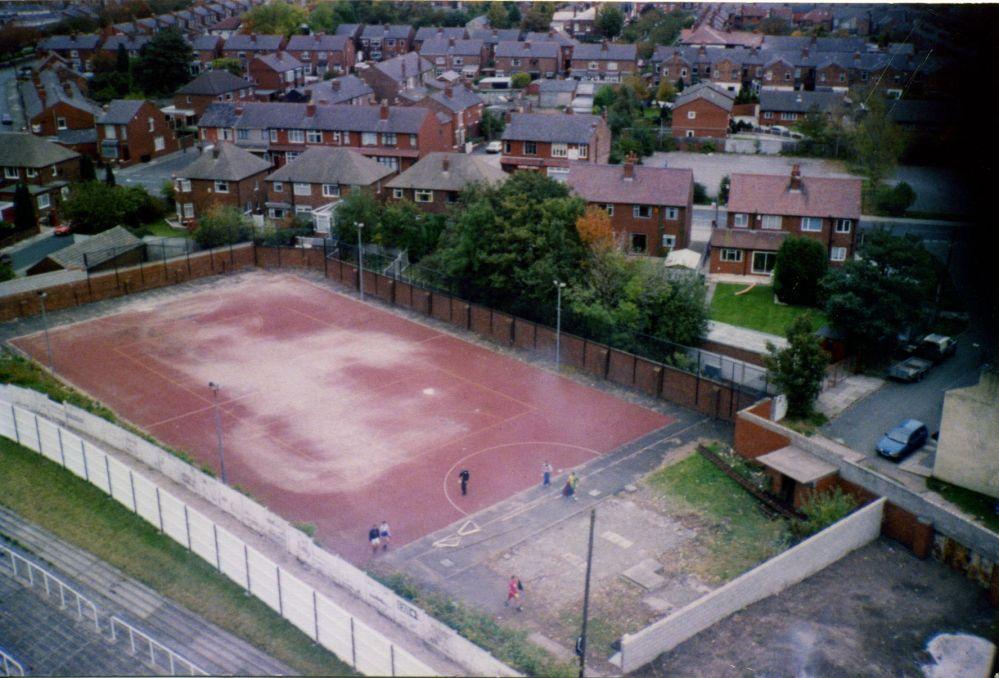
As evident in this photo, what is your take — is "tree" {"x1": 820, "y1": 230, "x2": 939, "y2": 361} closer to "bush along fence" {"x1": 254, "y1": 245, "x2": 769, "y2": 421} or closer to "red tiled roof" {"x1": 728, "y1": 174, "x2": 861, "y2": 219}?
"bush along fence" {"x1": 254, "y1": 245, "x2": 769, "y2": 421}

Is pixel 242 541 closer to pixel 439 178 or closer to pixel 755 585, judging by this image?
pixel 755 585

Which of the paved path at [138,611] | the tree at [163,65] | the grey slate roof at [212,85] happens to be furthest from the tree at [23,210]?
the tree at [163,65]

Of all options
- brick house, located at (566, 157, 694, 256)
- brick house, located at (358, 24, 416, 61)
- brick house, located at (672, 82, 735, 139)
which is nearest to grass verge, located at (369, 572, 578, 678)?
brick house, located at (566, 157, 694, 256)

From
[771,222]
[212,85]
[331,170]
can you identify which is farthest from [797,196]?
[212,85]

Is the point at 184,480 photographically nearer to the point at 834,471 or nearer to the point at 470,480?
the point at 470,480

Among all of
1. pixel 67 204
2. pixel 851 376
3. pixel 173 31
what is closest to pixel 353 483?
pixel 851 376
